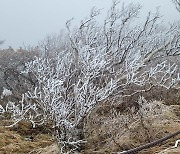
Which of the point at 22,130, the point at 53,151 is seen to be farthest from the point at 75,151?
A: the point at 22,130

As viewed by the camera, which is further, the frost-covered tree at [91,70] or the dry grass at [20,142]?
the dry grass at [20,142]

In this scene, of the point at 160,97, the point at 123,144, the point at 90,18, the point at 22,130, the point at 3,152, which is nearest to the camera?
the point at 123,144

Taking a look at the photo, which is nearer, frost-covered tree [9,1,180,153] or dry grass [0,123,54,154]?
frost-covered tree [9,1,180,153]

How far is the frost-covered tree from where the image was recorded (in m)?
5.65

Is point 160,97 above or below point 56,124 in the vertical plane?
above

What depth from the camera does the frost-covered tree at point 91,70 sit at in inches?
222

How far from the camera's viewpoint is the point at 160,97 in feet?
32.0

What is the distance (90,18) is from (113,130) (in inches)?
93.2

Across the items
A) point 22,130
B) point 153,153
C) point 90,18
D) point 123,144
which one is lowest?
point 153,153

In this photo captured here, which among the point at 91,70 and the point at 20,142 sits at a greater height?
the point at 91,70

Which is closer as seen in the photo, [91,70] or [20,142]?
[91,70]

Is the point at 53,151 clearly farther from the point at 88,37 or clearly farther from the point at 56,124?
the point at 88,37

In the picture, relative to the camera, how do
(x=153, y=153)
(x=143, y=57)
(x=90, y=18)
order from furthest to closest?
(x=143, y=57)
(x=90, y=18)
(x=153, y=153)

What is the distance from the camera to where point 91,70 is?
228 inches
